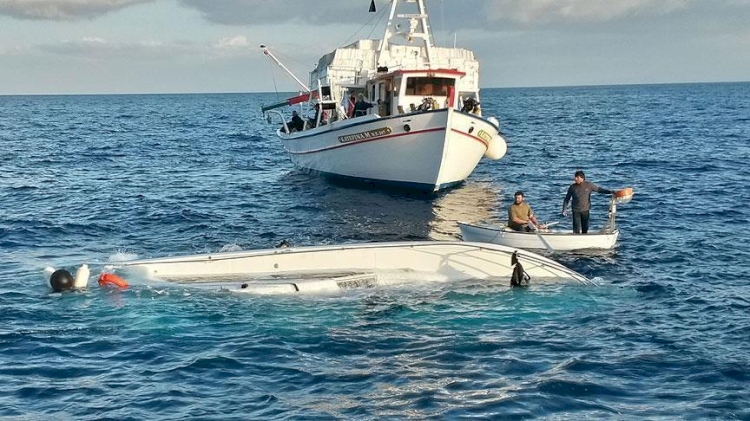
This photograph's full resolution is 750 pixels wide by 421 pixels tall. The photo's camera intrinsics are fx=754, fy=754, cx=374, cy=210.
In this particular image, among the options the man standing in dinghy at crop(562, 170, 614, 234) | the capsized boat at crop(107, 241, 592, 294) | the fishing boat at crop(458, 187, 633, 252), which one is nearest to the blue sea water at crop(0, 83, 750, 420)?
the capsized boat at crop(107, 241, 592, 294)

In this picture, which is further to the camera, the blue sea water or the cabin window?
the cabin window

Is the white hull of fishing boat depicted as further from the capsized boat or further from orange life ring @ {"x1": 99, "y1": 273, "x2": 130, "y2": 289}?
orange life ring @ {"x1": 99, "y1": 273, "x2": 130, "y2": 289}

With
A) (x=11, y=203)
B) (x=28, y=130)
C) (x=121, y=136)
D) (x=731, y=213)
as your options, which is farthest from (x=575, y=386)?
(x=28, y=130)

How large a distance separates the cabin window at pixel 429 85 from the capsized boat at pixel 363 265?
15.3m

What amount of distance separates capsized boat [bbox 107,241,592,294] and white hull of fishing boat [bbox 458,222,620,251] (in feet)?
9.21

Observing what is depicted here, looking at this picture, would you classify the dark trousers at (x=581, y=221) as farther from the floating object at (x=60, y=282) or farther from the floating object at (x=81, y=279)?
the floating object at (x=60, y=282)

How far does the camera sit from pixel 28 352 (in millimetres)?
13016

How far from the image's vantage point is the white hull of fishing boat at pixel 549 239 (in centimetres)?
2012

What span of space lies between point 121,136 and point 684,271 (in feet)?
190

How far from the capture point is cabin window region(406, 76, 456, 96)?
104 feet

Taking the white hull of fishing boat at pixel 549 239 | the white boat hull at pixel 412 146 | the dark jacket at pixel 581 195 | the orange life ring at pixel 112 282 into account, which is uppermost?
the white boat hull at pixel 412 146

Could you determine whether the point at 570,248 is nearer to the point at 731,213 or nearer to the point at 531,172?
the point at 731,213

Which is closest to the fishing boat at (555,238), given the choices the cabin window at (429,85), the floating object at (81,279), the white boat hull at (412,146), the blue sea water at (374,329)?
the blue sea water at (374,329)

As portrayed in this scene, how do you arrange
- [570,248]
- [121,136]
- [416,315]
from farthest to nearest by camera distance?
1. [121,136]
2. [570,248]
3. [416,315]
